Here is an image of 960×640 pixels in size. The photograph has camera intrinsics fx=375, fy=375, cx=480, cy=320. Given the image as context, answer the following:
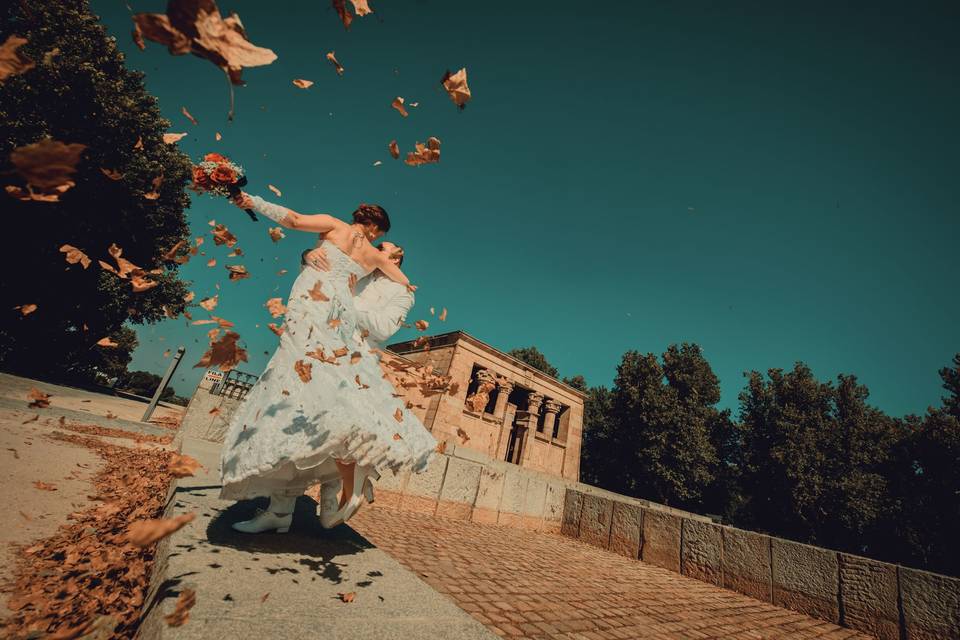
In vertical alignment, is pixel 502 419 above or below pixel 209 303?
above

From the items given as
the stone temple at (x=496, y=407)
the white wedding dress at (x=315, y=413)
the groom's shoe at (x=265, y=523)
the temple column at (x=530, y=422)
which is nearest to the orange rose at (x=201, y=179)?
the white wedding dress at (x=315, y=413)

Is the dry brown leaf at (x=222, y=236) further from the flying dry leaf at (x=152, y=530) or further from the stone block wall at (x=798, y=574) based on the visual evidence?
the stone block wall at (x=798, y=574)

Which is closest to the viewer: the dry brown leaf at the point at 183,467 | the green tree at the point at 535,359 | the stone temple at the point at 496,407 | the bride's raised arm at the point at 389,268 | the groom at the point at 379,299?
the dry brown leaf at the point at 183,467

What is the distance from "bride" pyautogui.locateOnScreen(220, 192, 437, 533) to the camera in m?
2.32

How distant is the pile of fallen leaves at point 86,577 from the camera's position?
5.17ft

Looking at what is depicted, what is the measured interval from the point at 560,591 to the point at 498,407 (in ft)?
63.8

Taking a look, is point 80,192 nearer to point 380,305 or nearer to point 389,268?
point 389,268

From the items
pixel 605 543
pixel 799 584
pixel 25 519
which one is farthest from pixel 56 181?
pixel 605 543

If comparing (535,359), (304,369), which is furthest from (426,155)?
(535,359)

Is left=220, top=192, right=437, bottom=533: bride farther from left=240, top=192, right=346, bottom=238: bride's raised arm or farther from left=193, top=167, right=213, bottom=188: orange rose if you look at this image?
left=193, top=167, right=213, bottom=188: orange rose

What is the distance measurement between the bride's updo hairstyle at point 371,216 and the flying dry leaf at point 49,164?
185 centimetres

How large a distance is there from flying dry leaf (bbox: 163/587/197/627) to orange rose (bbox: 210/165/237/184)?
259 centimetres

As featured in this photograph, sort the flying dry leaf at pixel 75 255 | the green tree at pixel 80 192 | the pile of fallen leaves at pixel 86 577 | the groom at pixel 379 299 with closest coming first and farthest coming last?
the pile of fallen leaves at pixel 86 577, the flying dry leaf at pixel 75 255, the groom at pixel 379 299, the green tree at pixel 80 192

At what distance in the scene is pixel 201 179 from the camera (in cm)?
277
